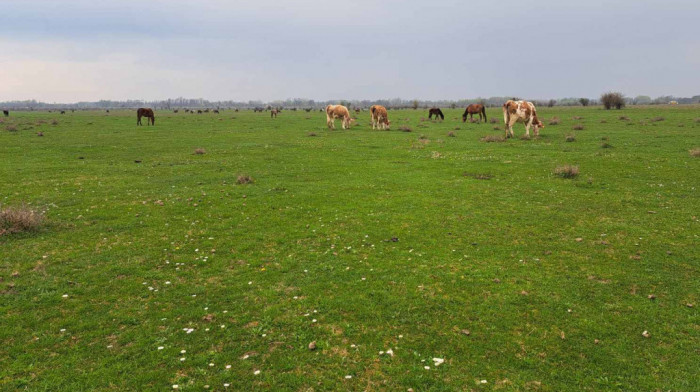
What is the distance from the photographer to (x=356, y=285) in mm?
8500

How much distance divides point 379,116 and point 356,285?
1586 inches

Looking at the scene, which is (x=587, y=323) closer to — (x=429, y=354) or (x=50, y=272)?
(x=429, y=354)

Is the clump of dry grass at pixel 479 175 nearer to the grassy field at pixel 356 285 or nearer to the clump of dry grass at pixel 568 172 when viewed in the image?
the grassy field at pixel 356 285

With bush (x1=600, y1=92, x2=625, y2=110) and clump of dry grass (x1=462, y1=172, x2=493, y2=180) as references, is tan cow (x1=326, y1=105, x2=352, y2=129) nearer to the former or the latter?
clump of dry grass (x1=462, y1=172, x2=493, y2=180)

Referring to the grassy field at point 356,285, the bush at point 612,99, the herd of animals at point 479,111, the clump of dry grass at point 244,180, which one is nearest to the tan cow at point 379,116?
the herd of animals at point 479,111

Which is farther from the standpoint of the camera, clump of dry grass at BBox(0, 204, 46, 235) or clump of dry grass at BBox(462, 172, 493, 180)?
clump of dry grass at BBox(462, 172, 493, 180)

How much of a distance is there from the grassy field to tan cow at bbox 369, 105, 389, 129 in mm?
29405

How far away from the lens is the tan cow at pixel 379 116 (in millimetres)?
46297

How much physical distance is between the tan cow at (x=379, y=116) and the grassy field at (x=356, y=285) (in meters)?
29.4

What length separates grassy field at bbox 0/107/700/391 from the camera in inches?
231

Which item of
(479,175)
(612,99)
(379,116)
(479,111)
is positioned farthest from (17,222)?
(612,99)

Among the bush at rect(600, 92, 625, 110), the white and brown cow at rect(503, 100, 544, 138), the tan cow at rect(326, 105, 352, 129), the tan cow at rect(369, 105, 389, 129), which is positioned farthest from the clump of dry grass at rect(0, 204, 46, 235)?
the bush at rect(600, 92, 625, 110)

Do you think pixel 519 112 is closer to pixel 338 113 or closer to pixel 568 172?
pixel 568 172

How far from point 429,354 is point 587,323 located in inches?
125
